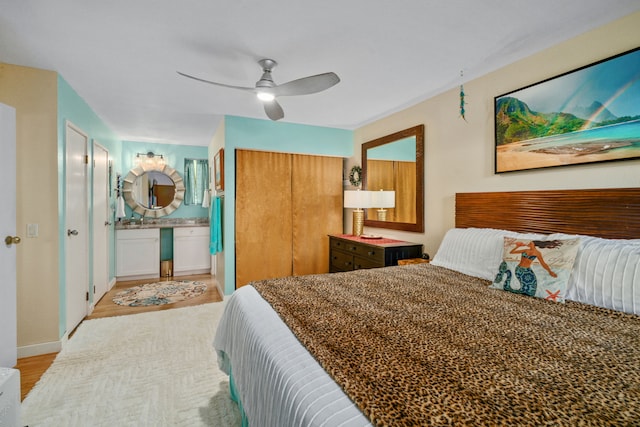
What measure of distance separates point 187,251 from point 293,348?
4.83 metres

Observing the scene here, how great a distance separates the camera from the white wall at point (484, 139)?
191 cm

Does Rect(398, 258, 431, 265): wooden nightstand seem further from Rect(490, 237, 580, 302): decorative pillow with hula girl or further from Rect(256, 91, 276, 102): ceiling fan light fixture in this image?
Rect(256, 91, 276, 102): ceiling fan light fixture

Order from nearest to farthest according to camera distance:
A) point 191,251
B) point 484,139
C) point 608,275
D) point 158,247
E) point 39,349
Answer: point 608,275, point 39,349, point 484,139, point 158,247, point 191,251

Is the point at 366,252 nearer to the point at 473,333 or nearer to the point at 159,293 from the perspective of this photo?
the point at 473,333

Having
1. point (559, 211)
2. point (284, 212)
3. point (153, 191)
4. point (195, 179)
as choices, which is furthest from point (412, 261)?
point (153, 191)

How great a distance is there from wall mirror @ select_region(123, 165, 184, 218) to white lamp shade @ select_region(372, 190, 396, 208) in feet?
12.9

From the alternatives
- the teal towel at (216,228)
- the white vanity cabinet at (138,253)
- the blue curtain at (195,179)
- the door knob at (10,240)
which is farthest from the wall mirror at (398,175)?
the white vanity cabinet at (138,253)

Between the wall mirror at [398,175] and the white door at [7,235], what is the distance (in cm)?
348

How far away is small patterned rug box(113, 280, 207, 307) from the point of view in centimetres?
392

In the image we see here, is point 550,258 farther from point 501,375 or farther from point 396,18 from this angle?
point 396,18

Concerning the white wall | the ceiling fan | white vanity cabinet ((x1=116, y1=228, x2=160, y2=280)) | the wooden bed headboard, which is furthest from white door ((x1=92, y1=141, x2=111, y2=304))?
the wooden bed headboard

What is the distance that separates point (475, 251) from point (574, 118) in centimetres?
111

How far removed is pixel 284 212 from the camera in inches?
170

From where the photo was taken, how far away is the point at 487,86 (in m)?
2.66
